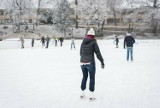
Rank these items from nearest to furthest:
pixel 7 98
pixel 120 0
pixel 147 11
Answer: pixel 7 98 → pixel 147 11 → pixel 120 0

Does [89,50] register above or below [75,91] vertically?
above

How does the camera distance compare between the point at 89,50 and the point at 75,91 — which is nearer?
the point at 89,50

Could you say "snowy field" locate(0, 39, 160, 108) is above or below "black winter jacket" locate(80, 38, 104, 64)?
below

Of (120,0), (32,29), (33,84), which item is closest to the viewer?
(33,84)

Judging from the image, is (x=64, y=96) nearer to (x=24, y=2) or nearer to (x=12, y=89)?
(x=12, y=89)

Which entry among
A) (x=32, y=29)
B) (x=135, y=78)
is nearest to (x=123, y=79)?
(x=135, y=78)

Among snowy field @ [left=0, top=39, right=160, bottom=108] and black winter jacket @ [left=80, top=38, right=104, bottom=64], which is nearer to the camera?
snowy field @ [left=0, top=39, right=160, bottom=108]

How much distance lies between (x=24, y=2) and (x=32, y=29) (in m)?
7.34

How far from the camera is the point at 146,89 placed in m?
9.88

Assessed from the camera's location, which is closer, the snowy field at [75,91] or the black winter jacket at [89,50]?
the snowy field at [75,91]

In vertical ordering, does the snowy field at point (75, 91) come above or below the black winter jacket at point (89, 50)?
below

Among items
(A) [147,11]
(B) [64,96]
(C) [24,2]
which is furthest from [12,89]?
(C) [24,2]

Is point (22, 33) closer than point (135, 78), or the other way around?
point (135, 78)

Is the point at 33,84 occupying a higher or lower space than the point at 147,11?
lower
